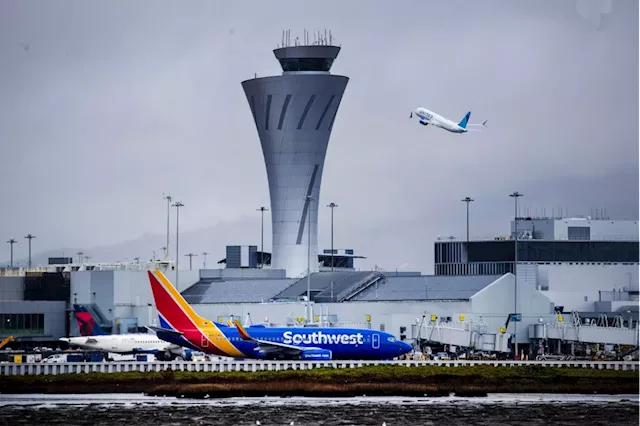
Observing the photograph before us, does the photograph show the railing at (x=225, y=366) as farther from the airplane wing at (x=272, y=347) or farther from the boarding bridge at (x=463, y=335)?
the boarding bridge at (x=463, y=335)

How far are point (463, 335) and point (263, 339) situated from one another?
30.7 m

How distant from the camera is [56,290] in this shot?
7392 inches

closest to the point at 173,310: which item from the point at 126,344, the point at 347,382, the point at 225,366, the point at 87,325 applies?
the point at 225,366

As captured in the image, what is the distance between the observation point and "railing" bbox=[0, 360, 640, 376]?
114438mm

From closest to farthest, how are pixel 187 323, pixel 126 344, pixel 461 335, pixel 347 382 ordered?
pixel 347 382 → pixel 187 323 → pixel 126 344 → pixel 461 335

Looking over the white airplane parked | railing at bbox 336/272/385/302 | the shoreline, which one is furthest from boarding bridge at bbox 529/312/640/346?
the white airplane parked

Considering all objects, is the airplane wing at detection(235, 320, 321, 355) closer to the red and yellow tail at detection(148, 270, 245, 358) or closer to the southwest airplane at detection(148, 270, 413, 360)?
the southwest airplane at detection(148, 270, 413, 360)

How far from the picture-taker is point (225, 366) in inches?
4695

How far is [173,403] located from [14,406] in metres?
9.54

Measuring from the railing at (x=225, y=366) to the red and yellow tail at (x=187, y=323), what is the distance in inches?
144

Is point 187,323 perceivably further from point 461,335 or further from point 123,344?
point 461,335

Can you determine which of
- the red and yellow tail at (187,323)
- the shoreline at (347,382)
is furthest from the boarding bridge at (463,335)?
the shoreline at (347,382)

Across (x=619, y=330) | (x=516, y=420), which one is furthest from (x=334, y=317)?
(x=516, y=420)

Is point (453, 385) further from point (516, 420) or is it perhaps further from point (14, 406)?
point (14, 406)
